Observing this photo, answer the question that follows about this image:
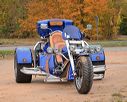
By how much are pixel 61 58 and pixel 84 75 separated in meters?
1.82

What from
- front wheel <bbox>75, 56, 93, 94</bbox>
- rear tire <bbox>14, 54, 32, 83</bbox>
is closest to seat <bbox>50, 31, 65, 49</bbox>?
rear tire <bbox>14, 54, 32, 83</bbox>

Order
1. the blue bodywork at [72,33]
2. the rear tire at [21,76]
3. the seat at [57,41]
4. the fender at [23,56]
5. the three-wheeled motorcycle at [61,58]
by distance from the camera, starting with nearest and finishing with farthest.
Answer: the three-wheeled motorcycle at [61,58]
the blue bodywork at [72,33]
the seat at [57,41]
the rear tire at [21,76]
the fender at [23,56]

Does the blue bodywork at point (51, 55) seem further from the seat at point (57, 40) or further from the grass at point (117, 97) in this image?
the grass at point (117, 97)

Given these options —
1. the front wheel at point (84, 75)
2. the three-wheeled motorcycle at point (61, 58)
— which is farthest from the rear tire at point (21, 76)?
the front wheel at point (84, 75)

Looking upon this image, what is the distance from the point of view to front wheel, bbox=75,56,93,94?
10.5m

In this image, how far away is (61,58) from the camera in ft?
40.2

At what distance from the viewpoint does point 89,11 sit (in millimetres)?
46156

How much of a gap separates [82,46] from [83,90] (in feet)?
5.75

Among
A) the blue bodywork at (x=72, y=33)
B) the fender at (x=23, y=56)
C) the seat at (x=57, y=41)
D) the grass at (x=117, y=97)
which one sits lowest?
the grass at (x=117, y=97)

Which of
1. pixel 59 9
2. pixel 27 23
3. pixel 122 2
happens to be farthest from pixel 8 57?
pixel 122 2

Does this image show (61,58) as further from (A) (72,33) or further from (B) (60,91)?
(B) (60,91)

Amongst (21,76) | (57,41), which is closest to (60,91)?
Answer: (57,41)

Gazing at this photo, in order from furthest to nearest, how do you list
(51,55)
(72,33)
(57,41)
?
(57,41) → (51,55) → (72,33)

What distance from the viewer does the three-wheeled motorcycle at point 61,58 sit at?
10.9 meters
